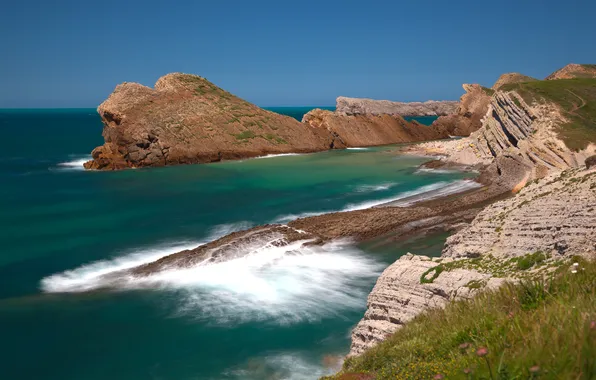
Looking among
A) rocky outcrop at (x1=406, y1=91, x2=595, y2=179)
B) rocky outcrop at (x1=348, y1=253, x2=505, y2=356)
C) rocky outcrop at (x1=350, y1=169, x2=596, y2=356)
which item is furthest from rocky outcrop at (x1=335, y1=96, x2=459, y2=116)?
rocky outcrop at (x1=348, y1=253, x2=505, y2=356)

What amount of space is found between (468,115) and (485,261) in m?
77.1

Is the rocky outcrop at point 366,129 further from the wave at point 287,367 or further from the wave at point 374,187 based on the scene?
the wave at point 287,367

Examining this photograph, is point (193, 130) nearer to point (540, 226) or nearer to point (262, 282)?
point (262, 282)

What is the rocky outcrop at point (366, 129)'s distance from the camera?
63.4 m

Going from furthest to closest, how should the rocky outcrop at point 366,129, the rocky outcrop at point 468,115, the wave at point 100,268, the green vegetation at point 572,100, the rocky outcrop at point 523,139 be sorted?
1. the rocky outcrop at point 468,115
2. the rocky outcrop at point 366,129
3. the green vegetation at point 572,100
4. the rocky outcrop at point 523,139
5. the wave at point 100,268

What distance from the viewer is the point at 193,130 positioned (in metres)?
50.1

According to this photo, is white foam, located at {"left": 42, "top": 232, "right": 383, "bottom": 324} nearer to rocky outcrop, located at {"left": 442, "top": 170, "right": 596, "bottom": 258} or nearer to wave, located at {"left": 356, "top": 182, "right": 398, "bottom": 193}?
rocky outcrop, located at {"left": 442, "top": 170, "right": 596, "bottom": 258}

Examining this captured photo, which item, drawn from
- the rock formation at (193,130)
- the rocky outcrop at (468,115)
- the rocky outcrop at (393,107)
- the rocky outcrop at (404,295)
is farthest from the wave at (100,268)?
the rocky outcrop at (393,107)

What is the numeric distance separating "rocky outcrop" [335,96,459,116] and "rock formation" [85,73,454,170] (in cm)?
7861

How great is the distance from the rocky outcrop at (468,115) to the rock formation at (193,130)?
16.5 m

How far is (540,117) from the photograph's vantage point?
3172 centimetres

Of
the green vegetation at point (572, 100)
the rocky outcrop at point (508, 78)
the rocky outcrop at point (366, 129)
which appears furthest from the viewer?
the rocky outcrop at point (508, 78)

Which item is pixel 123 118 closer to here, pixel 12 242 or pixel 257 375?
pixel 12 242

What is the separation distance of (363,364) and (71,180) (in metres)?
36.9
